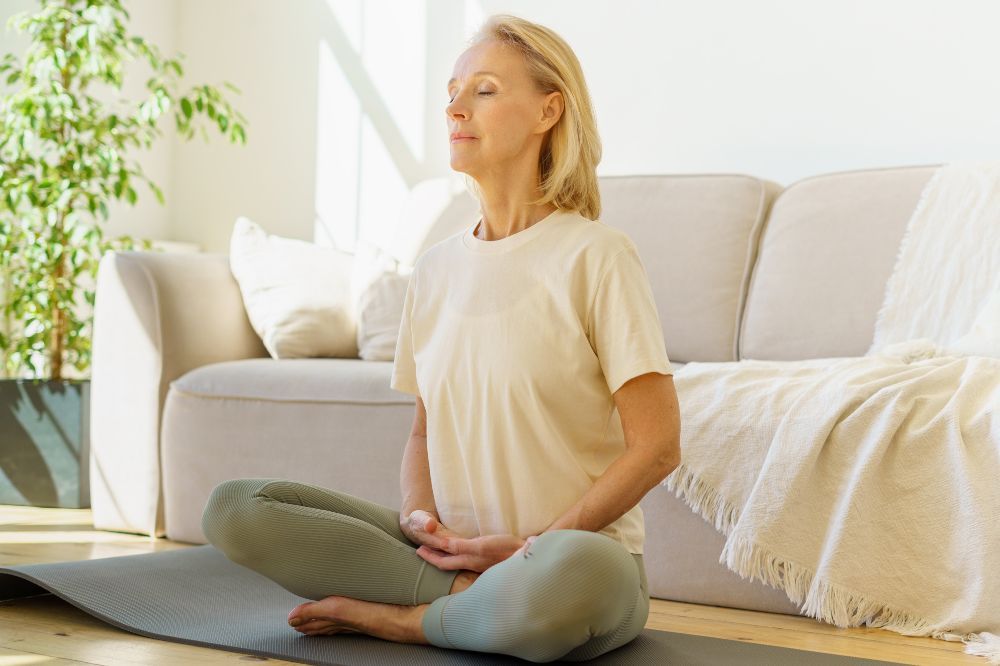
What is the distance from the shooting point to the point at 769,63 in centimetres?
322

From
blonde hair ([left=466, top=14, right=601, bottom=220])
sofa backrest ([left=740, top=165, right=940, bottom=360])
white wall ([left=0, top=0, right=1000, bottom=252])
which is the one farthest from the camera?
white wall ([left=0, top=0, right=1000, bottom=252])

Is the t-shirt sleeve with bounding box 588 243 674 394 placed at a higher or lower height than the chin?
lower

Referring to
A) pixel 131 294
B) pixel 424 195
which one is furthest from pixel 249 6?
pixel 131 294

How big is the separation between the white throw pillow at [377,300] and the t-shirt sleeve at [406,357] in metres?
1.04

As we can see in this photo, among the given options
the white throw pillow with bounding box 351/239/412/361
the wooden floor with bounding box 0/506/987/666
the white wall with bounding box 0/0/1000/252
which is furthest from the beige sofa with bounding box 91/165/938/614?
the wooden floor with bounding box 0/506/987/666

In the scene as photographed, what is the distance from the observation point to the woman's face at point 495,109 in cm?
158

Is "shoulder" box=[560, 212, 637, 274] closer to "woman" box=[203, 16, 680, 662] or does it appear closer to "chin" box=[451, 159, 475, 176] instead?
"woman" box=[203, 16, 680, 662]

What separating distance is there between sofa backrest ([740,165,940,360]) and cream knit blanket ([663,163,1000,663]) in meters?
0.46

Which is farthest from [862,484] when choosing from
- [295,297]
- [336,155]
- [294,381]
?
[336,155]

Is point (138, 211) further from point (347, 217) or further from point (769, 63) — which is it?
point (769, 63)

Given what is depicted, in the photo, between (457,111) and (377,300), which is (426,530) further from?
(377,300)

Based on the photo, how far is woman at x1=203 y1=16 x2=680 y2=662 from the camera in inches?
58.2

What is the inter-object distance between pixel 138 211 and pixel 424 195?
4.01 ft

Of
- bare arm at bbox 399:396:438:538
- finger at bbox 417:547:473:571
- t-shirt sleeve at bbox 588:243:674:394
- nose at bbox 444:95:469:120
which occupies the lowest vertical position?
finger at bbox 417:547:473:571
